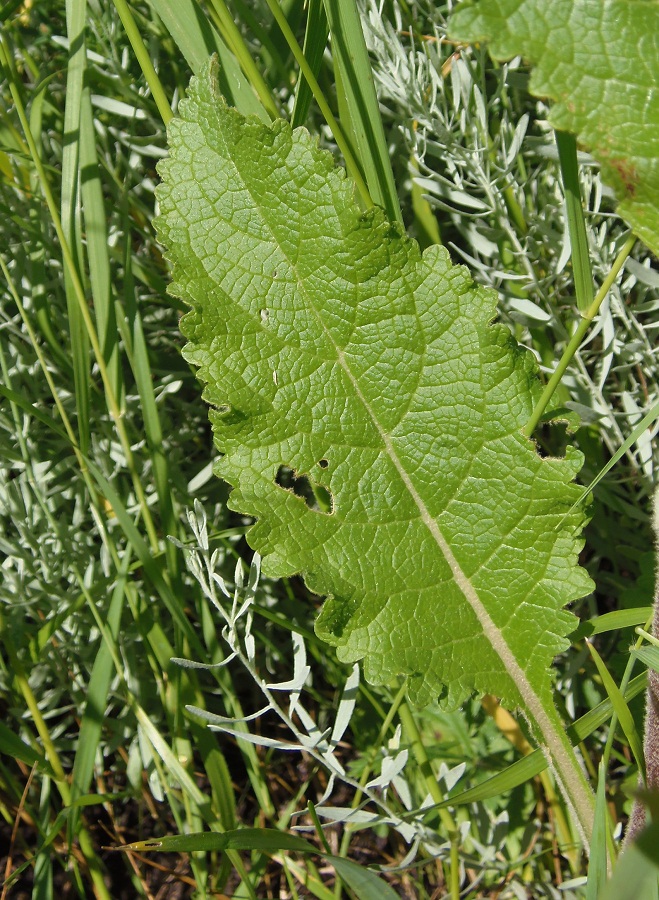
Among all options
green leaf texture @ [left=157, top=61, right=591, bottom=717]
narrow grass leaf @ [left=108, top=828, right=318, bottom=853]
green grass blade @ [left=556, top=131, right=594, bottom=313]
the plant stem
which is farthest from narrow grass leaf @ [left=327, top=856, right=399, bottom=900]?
green grass blade @ [left=556, top=131, right=594, bottom=313]

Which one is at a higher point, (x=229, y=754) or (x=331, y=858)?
(x=331, y=858)

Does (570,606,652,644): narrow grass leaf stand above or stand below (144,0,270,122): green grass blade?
below

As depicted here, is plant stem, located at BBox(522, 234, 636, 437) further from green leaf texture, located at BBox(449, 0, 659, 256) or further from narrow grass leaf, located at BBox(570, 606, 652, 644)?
narrow grass leaf, located at BBox(570, 606, 652, 644)

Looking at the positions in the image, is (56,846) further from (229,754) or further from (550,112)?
(550,112)

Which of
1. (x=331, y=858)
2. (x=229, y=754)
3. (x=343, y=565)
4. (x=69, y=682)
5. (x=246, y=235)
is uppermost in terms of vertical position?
(x=246, y=235)

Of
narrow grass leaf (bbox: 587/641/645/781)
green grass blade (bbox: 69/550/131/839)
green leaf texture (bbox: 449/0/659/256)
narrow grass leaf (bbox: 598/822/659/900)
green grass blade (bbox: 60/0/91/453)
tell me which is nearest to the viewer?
narrow grass leaf (bbox: 598/822/659/900)

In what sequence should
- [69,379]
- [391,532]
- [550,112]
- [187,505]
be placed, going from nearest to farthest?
[550,112], [391,532], [187,505], [69,379]

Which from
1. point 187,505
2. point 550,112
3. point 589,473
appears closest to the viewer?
point 550,112

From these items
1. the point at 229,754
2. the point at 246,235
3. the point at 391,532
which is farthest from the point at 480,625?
the point at 229,754
